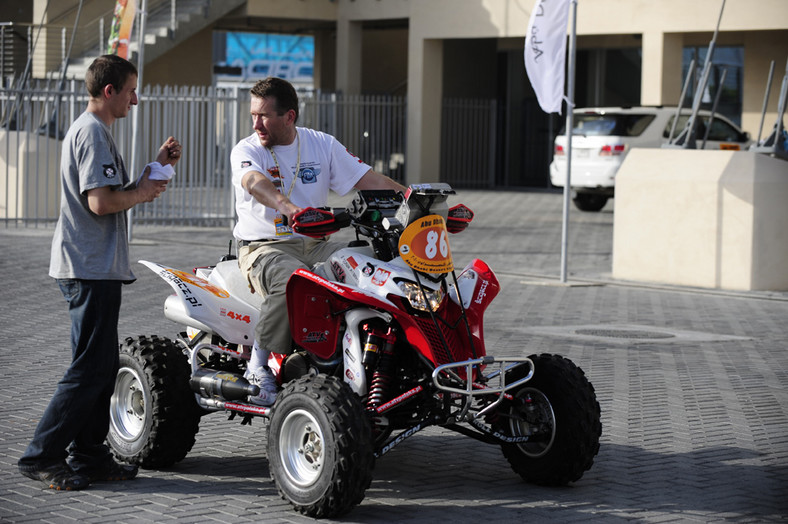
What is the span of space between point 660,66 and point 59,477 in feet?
75.7

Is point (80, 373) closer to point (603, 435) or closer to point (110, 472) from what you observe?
point (110, 472)

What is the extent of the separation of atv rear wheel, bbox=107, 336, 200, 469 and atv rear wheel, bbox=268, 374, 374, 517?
33.3 inches

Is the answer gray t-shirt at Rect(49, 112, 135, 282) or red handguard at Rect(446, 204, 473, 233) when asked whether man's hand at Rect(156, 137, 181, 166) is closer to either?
gray t-shirt at Rect(49, 112, 135, 282)

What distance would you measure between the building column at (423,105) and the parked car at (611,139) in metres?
7.64

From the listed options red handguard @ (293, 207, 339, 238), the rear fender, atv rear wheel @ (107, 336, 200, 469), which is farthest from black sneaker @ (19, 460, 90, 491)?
red handguard @ (293, 207, 339, 238)

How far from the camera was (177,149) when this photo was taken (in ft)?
20.2

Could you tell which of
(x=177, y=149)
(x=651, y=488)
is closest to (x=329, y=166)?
(x=177, y=149)

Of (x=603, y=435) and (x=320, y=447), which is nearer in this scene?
(x=320, y=447)

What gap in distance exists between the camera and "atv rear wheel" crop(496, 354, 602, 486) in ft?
20.0

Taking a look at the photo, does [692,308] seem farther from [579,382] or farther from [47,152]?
[47,152]

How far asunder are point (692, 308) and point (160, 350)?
7.79 metres

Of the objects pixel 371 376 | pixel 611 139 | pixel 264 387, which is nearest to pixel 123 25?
pixel 611 139

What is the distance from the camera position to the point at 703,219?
14.7m

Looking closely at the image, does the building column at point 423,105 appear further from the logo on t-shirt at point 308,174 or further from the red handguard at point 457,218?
the red handguard at point 457,218
